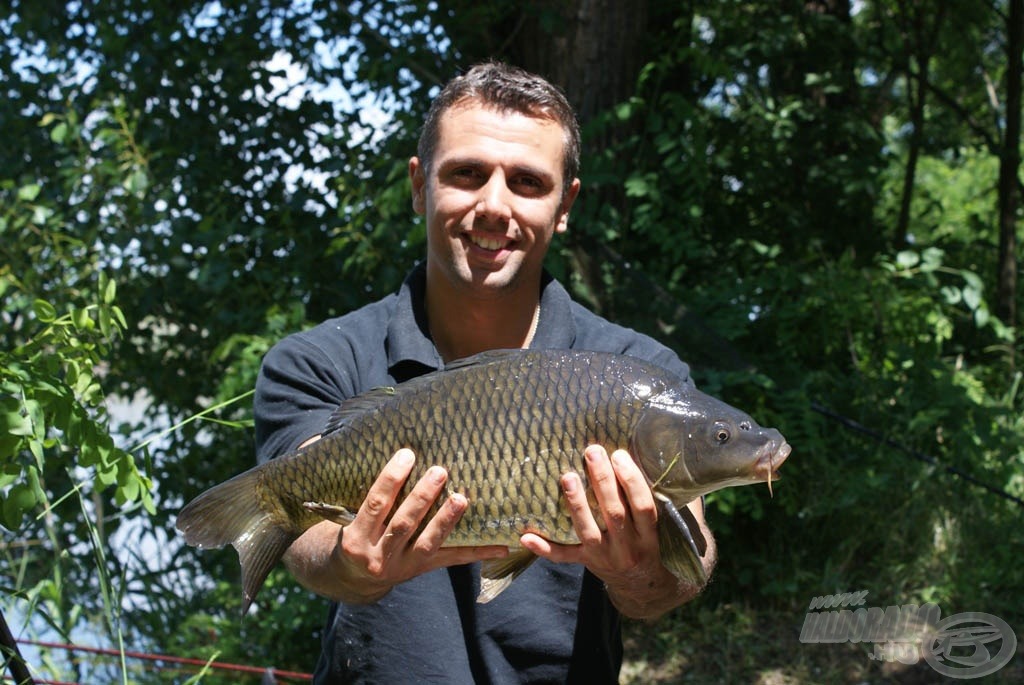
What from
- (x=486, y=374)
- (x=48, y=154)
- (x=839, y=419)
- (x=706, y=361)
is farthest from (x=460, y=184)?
(x=48, y=154)

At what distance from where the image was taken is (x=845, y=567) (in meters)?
3.48

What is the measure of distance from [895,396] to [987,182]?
11.6 ft

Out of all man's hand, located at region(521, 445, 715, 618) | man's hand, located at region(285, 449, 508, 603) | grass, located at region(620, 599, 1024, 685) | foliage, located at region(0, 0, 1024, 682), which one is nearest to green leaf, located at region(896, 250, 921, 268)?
foliage, located at region(0, 0, 1024, 682)

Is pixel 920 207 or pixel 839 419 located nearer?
pixel 839 419

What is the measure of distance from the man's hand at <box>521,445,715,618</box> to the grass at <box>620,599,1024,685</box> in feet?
5.81

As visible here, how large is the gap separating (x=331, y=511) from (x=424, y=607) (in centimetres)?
27

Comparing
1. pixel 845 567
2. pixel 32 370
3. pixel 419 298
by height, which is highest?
pixel 419 298

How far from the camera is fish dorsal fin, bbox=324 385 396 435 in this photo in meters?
1.44

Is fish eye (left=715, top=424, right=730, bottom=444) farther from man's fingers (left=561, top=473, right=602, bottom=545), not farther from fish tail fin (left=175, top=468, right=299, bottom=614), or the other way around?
fish tail fin (left=175, top=468, right=299, bottom=614)

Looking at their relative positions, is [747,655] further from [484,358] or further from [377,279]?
[484,358]

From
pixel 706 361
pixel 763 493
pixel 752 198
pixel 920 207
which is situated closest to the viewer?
pixel 706 361

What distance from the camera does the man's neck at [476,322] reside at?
1.77 meters

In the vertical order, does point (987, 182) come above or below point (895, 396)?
above

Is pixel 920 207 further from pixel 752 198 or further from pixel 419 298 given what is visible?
pixel 419 298
